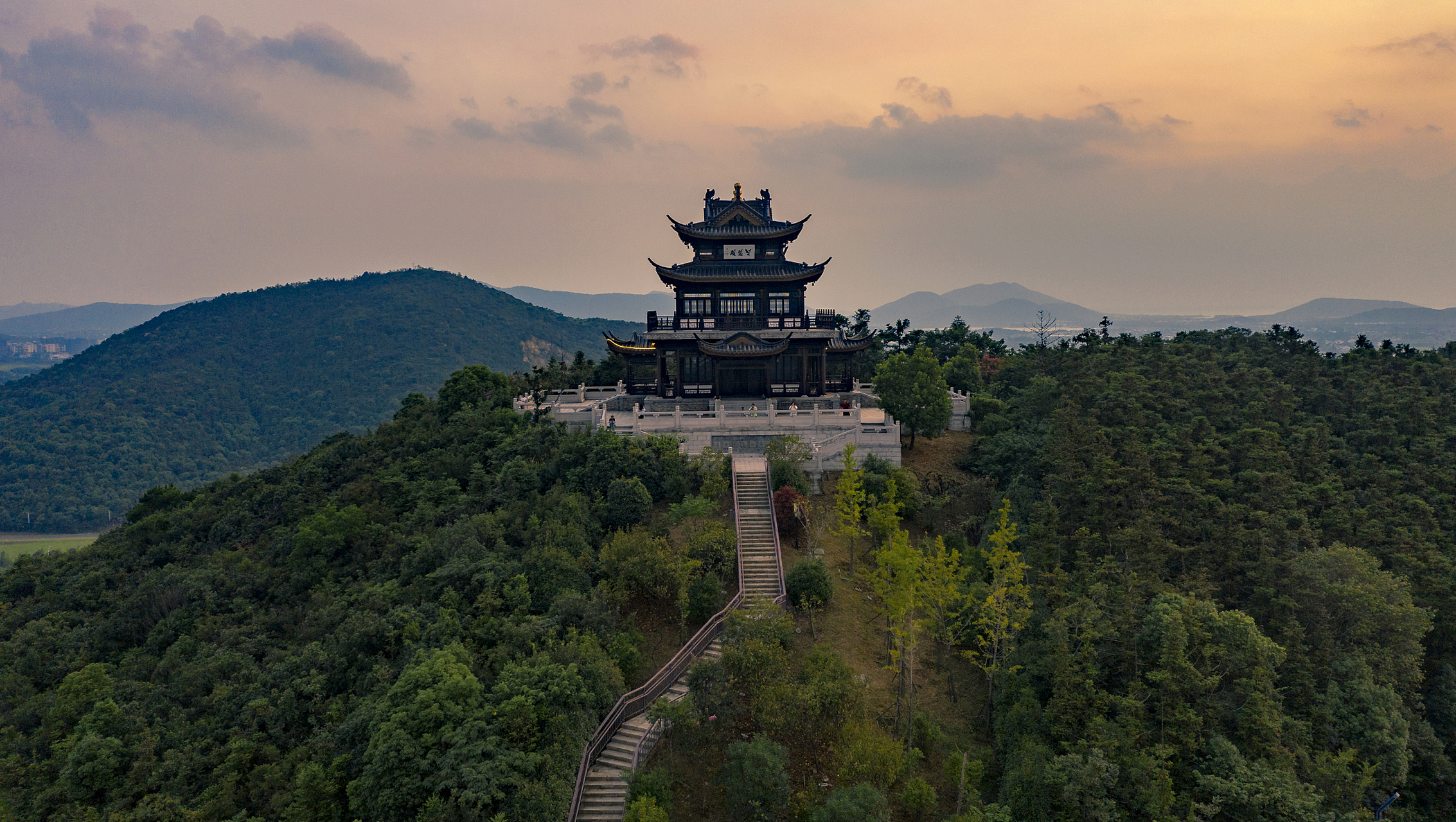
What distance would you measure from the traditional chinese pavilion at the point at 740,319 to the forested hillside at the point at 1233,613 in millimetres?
13490

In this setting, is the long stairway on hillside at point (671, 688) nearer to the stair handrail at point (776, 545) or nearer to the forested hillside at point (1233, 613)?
the stair handrail at point (776, 545)

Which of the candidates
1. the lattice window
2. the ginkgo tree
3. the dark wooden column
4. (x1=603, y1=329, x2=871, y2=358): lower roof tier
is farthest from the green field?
the ginkgo tree

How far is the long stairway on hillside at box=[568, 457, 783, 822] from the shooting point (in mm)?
16250

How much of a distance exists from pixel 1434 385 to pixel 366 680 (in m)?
46.0

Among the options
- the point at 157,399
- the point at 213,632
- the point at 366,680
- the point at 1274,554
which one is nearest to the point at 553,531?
the point at 366,680

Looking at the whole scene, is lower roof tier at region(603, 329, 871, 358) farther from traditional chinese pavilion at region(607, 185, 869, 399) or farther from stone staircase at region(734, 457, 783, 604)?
stone staircase at region(734, 457, 783, 604)

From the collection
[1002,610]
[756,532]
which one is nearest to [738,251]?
[756,532]

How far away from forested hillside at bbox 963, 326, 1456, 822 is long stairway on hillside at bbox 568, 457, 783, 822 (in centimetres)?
777

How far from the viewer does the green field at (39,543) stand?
84.4 metres

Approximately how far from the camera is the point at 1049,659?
16.8 metres

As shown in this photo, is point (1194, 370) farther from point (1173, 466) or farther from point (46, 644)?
point (46, 644)

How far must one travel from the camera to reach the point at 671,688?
1892cm

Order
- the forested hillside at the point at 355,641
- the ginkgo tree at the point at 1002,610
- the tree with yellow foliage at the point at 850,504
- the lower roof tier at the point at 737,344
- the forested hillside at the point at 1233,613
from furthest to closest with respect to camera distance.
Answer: the lower roof tier at the point at 737,344 < the tree with yellow foliage at the point at 850,504 < the ginkgo tree at the point at 1002,610 < the forested hillside at the point at 355,641 < the forested hillside at the point at 1233,613

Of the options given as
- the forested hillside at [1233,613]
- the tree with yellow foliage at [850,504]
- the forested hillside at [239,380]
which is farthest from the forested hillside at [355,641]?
the forested hillside at [239,380]
